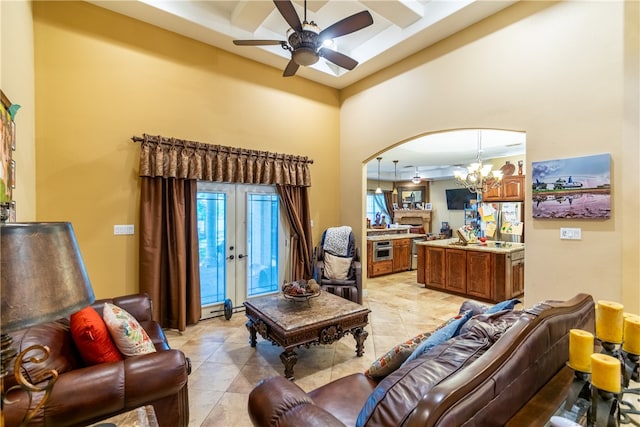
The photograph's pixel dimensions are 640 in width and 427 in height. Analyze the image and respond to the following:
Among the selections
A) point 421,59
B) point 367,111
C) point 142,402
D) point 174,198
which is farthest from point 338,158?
point 142,402

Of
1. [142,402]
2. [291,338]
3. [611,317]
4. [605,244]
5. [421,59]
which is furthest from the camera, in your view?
[421,59]

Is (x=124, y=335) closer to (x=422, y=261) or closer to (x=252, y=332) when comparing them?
(x=252, y=332)

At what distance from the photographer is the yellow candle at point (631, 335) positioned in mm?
1116

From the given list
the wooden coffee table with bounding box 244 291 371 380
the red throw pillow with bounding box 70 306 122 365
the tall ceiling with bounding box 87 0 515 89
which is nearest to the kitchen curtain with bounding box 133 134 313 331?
the wooden coffee table with bounding box 244 291 371 380

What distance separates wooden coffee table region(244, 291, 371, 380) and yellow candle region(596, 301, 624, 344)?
187 cm

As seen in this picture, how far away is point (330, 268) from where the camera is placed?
4.49 metres

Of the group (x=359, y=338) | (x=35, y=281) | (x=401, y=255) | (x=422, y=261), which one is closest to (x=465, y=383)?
(x=35, y=281)

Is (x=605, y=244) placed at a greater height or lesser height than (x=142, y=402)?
greater

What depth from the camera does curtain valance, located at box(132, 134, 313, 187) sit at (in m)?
3.54

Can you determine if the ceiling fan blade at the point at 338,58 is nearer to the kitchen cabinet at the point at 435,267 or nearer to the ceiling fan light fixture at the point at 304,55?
the ceiling fan light fixture at the point at 304,55

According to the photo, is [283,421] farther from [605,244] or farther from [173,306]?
[605,244]

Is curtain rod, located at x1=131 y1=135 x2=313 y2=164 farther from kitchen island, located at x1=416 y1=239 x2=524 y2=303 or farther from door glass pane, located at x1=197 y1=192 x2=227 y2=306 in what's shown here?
kitchen island, located at x1=416 y1=239 x2=524 y2=303

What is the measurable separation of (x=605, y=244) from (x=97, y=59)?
226 inches

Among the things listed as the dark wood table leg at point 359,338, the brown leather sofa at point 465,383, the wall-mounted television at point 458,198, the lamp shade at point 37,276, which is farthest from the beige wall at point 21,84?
the wall-mounted television at point 458,198
